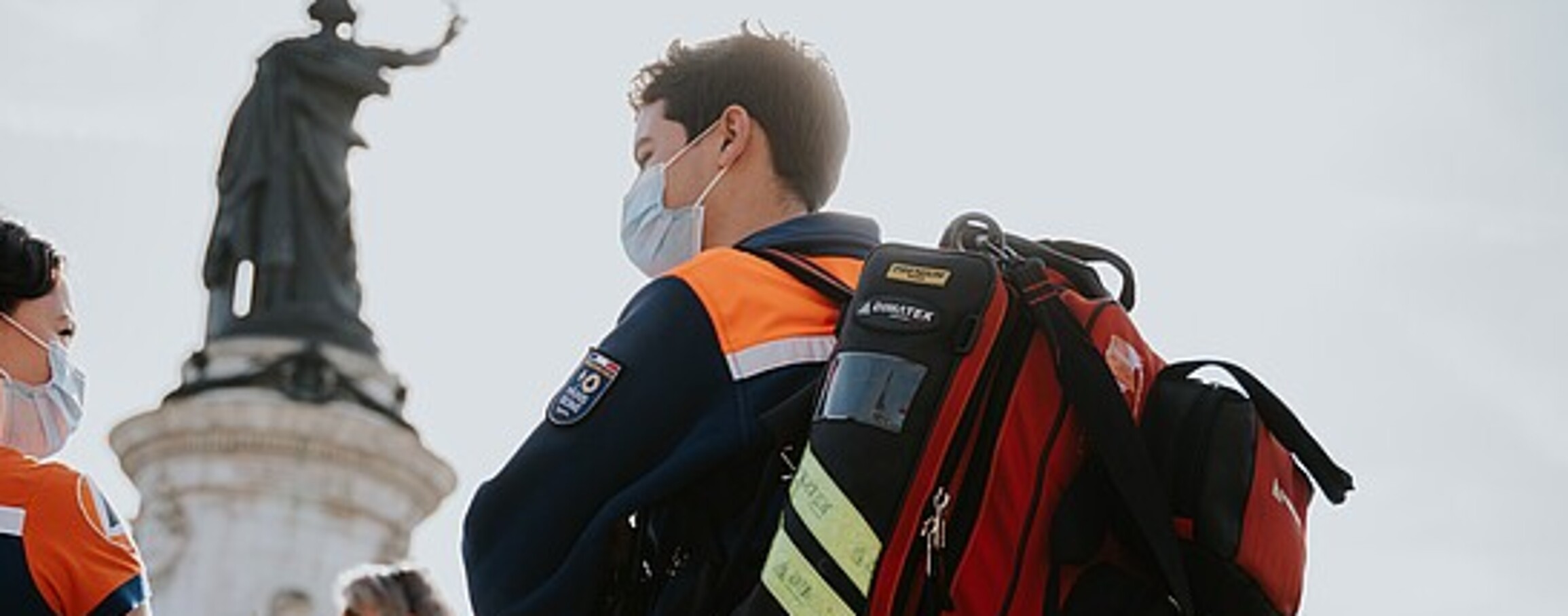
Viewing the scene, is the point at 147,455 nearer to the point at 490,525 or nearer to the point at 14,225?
the point at 14,225

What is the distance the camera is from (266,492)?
518 inches

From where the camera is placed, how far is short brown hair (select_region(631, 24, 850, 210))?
355 cm

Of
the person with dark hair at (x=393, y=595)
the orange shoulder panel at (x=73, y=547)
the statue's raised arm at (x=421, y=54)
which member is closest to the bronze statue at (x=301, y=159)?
the statue's raised arm at (x=421, y=54)

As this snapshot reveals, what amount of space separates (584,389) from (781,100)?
624 millimetres

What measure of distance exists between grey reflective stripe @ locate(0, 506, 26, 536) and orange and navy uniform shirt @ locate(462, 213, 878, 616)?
2.94 ft

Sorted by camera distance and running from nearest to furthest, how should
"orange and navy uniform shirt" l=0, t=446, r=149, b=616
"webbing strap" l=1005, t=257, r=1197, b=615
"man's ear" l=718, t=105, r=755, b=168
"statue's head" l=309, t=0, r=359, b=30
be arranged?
"webbing strap" l=1005, t=257, r=1197, b=615, "man's ear" l=718, t=105, r=755, b=168, "orange and navy uniform shirt" l=0, t=446, r=149, b=616, "statue's head" l=309, t=0, r=359, b=30

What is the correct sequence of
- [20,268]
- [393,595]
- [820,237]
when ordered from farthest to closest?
1. [393,595]
2. [20,268]
3. [820,237]

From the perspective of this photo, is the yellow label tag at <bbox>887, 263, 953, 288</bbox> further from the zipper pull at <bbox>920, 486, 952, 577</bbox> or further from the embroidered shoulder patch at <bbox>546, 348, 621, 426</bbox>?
the embroidered shoulder patch at <bbox>546, 348, 621, 426</bbox>

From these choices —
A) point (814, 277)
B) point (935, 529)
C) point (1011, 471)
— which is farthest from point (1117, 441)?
point (814, 277)

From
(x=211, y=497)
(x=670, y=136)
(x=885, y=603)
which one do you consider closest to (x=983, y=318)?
(x=885, y=603)

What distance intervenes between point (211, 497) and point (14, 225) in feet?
30.2

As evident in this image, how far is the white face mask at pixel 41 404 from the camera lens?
4.07 meters

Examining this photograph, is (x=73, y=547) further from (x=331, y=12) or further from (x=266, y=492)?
(x=331, y=12)

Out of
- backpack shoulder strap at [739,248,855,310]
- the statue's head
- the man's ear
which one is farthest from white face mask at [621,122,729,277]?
the statue's head
